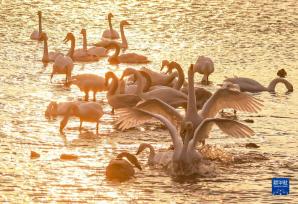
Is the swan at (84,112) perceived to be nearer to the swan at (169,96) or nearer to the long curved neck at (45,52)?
the swan at (169,96)

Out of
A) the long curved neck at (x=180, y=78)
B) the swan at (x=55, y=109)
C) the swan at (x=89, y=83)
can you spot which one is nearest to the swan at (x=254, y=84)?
the long curved neck at (x=180, y=78)

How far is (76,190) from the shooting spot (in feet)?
57.0

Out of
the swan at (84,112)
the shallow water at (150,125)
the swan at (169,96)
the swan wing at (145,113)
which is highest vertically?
the swan wing at (145,113)

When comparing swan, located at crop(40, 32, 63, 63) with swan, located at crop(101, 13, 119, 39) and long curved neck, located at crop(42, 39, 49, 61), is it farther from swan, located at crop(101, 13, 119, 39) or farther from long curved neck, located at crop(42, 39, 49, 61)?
swan, located at crop(101, 13, 119, 39)

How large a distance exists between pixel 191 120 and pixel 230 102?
1.07 meters

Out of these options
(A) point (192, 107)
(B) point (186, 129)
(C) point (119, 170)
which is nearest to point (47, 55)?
(A) point (192, 107)

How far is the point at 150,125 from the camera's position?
74.0 feet

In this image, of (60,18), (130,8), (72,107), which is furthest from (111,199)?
(130,8)

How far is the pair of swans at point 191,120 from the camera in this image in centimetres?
1848

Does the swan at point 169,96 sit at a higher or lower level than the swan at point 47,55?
higher

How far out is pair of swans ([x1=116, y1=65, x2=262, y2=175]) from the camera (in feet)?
60.6

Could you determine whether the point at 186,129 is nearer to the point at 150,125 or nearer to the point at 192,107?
the point at 192,107

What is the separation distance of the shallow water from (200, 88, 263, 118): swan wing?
0.68m

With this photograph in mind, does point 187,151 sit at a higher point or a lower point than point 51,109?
higher
